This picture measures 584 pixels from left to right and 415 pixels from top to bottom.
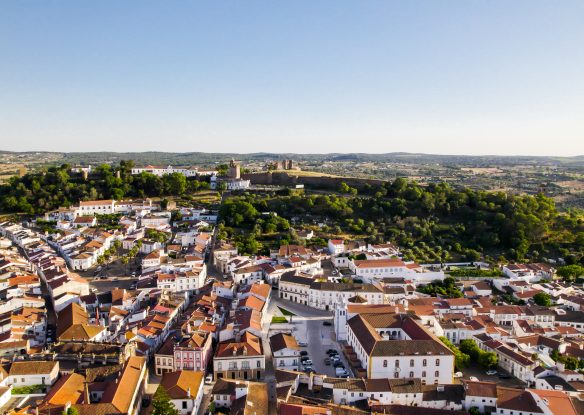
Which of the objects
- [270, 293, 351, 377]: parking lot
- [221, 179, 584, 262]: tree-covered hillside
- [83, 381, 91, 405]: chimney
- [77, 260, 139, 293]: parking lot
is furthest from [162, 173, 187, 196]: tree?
[83, 381, 91, 405]: chimney

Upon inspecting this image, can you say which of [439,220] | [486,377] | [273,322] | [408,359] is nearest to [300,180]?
[439,220]

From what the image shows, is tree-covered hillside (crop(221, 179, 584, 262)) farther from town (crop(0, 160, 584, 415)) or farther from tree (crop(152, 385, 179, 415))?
tree (crop(152, 385, 179, 415))

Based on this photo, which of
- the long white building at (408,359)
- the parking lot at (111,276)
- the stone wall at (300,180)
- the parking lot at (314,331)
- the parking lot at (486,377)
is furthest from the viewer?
the stone wall at (300,180)

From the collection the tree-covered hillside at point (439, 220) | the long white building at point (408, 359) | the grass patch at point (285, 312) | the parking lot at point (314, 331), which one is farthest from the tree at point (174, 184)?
the long white building at point (408, 359)

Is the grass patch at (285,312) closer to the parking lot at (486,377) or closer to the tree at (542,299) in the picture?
the parking lot at (486,377)

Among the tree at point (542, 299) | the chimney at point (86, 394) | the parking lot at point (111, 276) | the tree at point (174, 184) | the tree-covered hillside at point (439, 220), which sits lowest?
the tree at point (542, 299)

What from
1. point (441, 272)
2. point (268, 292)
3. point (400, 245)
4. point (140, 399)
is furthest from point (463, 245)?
point (140, 399)
